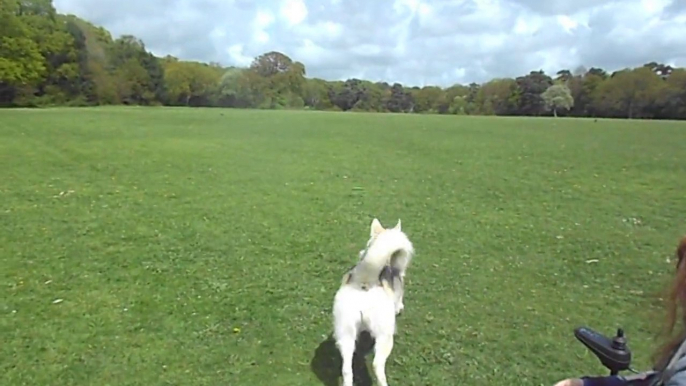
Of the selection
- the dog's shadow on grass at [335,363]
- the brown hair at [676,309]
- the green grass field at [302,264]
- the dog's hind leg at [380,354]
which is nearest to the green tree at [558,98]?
the green grass field at [302,264]

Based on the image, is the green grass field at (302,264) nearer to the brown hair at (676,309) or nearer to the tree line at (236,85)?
the brown hair at (676,309)

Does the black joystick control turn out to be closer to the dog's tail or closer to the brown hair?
the brown hair

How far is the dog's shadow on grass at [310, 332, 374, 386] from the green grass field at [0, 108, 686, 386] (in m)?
0.02

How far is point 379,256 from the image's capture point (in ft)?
12.4

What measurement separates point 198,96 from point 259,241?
74861 millimetres

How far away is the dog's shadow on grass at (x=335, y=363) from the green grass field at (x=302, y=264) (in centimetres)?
2

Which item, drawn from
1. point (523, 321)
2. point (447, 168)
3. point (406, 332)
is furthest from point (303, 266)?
point (447, 168)

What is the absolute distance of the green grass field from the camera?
430 centimetres

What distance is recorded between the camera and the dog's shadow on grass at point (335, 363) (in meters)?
4.05

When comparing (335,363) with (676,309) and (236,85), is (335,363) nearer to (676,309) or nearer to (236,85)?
(676,309)

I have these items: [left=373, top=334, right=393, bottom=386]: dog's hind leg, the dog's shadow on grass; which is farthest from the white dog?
the dog's shadow on grass

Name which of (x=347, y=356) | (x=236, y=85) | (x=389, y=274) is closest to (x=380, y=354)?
(x=347, y=356)

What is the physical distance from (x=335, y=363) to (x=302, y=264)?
96.4 inches

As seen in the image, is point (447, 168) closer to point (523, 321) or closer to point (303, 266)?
point (303, 266)
